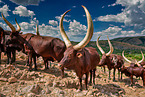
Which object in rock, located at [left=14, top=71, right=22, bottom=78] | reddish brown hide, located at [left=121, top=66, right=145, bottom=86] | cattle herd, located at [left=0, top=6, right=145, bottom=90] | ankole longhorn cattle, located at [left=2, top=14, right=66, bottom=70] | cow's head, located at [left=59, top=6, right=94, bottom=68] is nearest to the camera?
cow's head, located at [left=59, top=6, right=94, bottom=68]

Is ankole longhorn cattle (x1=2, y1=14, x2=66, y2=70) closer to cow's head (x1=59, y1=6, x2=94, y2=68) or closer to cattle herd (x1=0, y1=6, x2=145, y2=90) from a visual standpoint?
cattle herd (x1=0, y1=6, x2=145, y2=90)

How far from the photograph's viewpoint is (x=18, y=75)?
12.7ft

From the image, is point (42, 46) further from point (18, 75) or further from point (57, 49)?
point (18, 75)

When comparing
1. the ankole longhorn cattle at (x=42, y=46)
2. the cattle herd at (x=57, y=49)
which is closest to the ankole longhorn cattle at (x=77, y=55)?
the cattle herd at (x=57, y=49)

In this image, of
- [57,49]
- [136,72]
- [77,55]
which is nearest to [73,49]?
[77,55]

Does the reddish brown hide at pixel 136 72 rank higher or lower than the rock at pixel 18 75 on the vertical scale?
lower

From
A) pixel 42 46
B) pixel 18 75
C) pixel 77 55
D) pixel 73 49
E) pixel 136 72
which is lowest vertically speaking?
pixel 136 72

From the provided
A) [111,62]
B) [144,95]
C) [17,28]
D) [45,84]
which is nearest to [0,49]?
[17,28]

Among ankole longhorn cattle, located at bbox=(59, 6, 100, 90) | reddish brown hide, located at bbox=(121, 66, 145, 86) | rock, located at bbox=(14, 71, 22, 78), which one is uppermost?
ankole longhorn cattle, located at bbox=(59, 6, 100, 90)

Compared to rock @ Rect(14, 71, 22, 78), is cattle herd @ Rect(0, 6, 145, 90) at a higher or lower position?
higher

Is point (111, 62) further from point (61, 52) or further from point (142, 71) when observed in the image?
point (61, 52)

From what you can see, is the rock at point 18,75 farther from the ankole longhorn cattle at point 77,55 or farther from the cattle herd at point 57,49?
the ankole longhorn cattle at point 77,55

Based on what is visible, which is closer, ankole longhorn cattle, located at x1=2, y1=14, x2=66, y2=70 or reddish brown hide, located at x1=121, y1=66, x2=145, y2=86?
ankole longhorn cattle, located at x1=2, y1=14, x2=66, y2=70

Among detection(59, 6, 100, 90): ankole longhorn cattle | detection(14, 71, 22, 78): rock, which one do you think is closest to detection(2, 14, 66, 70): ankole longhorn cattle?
detection(14, 71, 22, 78): rock
